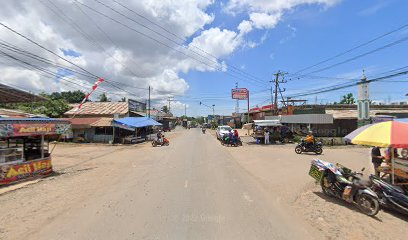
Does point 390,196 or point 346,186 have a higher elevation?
point 346,186

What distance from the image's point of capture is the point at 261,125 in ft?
96.6

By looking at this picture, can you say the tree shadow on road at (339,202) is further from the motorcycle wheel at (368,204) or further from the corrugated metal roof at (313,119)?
the corrugated metal roof at (313,119)

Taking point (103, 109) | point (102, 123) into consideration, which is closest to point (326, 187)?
point (102, 123)

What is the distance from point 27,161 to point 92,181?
3306 mm

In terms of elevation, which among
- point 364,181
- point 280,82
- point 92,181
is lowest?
point 92,181

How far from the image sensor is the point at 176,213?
6.73 metres

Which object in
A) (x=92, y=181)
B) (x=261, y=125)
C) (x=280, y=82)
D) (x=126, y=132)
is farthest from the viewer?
(x=280, y=82)

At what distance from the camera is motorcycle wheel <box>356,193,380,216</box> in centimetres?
685

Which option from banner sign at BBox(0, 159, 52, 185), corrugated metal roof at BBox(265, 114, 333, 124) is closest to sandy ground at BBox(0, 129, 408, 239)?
banner sign at BBox(0, 159, 52, 185)

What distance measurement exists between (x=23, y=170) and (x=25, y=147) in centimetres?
234

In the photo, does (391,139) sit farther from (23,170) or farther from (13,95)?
(13,95)

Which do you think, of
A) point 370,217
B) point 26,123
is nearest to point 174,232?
point 370,217

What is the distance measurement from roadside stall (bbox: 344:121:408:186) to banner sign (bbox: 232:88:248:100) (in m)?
48.1

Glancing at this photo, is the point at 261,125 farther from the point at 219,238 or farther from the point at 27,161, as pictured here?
the point at 219,238
